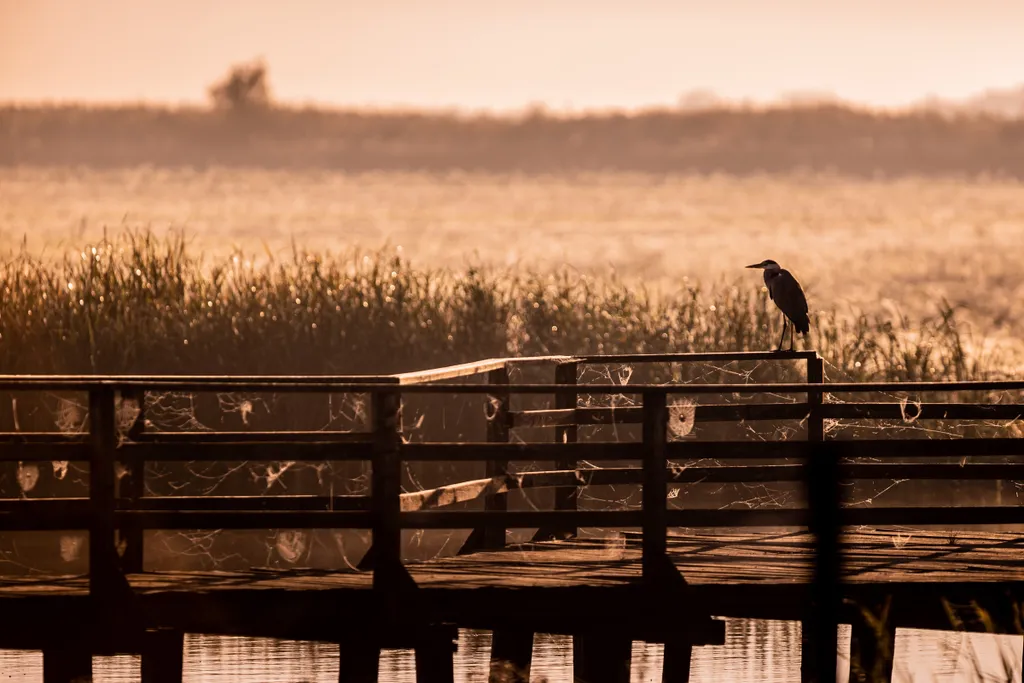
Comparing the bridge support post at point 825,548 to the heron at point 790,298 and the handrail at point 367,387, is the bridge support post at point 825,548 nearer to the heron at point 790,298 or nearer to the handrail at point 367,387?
the handrail at point 367,387

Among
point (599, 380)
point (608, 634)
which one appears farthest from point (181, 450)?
point (599, 380)

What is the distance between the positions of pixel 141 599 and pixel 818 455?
3672 mm

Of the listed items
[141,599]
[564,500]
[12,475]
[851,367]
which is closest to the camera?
[141,599]

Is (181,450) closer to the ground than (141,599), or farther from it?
farther from it

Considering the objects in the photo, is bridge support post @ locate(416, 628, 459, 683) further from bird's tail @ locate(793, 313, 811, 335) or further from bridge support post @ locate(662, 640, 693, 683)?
bird's tail @ locate(793, 313, 811, 335)

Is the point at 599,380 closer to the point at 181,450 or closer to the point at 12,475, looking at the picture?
the point at 12,475

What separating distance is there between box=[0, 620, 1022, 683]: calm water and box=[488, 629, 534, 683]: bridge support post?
1.19 m

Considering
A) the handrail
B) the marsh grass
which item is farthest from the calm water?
the marsh grass

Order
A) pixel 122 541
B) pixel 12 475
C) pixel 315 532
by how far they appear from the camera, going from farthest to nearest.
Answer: pixel 315 532 → pixel 12 475 → pixel 122 541

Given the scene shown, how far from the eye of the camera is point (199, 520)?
28.5 feet

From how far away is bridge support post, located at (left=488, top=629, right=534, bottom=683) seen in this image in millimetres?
11359

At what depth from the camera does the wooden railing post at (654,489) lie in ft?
28.5

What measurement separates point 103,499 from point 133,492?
5.66 ft

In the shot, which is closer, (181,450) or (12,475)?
(181,450)
